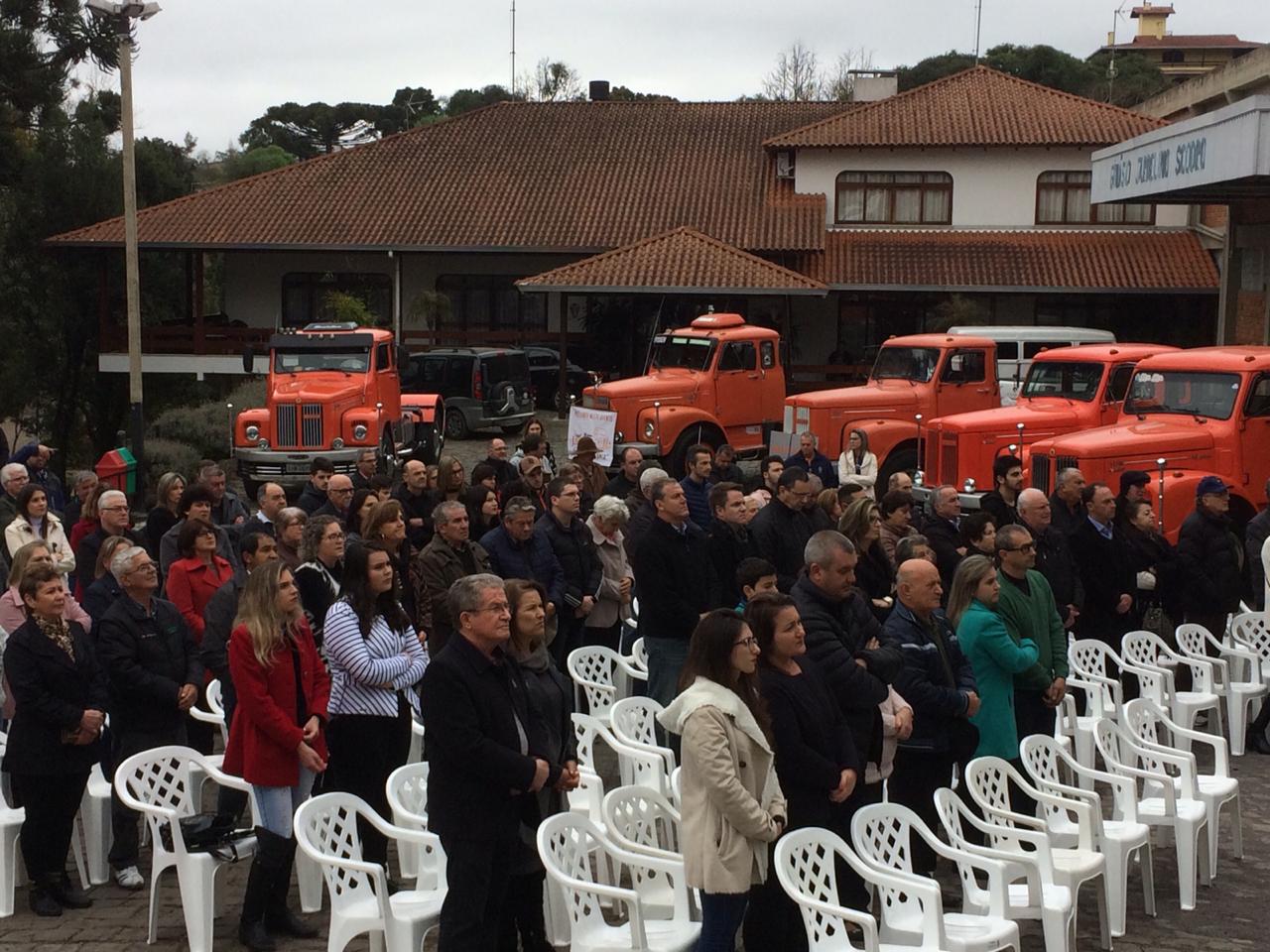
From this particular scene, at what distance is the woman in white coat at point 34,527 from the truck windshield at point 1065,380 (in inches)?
426

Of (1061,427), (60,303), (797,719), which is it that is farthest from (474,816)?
(60,303)

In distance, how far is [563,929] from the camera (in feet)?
21.0

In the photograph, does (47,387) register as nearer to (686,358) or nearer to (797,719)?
(686,358)

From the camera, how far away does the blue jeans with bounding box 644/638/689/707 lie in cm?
816

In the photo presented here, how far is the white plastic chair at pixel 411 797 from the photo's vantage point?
6.15m

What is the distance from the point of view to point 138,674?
6.95 meters

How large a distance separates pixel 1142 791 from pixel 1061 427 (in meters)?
8.44

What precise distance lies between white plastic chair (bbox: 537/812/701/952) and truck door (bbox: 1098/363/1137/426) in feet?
38.1

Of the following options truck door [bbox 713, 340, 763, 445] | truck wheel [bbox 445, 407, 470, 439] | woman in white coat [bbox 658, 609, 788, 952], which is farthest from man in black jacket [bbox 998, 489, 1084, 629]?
truck wheel [bbox 445, 407, 470, 439]

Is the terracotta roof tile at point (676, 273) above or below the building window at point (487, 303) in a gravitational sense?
above

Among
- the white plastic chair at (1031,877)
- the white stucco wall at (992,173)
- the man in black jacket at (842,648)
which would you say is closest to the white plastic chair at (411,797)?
the man in black jacket at (842,648)

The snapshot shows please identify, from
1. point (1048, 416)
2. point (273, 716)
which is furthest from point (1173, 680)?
point (1048, 416)

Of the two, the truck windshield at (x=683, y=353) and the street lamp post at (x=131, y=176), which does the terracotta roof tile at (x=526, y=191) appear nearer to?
the street lamp post at (x=131, y=176)

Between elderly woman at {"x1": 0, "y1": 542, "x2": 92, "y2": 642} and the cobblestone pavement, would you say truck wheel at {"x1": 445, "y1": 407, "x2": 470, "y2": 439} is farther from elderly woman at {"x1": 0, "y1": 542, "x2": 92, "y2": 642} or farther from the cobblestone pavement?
the cobblestone pavement
